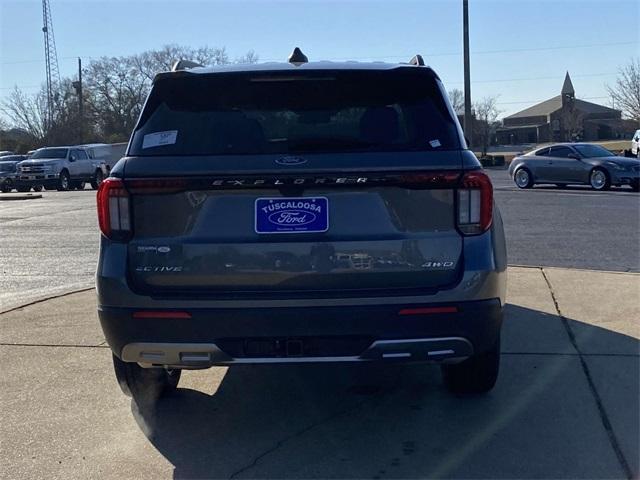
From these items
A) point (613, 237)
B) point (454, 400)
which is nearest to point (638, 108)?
point (613, 237)

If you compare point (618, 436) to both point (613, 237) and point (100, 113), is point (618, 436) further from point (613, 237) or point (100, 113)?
point (100, 113)

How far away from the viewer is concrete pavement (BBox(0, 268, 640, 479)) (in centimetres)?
406

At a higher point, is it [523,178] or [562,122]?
[562,122]

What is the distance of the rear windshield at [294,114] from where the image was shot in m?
4.04

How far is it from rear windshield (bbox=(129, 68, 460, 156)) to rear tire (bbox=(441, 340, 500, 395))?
1405mm

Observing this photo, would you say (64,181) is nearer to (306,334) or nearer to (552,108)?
(306,334)

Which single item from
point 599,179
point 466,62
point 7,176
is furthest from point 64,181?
point 599,179

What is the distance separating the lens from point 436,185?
3.84 m

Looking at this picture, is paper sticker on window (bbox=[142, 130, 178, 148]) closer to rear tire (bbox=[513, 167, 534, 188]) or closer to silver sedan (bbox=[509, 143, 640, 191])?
silver sedan (bbox=[509, 143, 640, 191])

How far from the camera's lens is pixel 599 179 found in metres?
22.6

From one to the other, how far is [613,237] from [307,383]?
8.23 metres

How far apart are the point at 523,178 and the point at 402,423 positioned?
20.9 meters

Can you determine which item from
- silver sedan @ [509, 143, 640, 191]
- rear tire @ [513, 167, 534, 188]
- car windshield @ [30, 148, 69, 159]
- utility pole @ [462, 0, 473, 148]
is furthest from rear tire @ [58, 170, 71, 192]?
rear tire @ [513, 167, 534, 188]

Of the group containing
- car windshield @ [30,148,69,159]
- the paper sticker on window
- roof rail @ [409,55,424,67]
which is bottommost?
car windshield @ [30,148,69,159]
